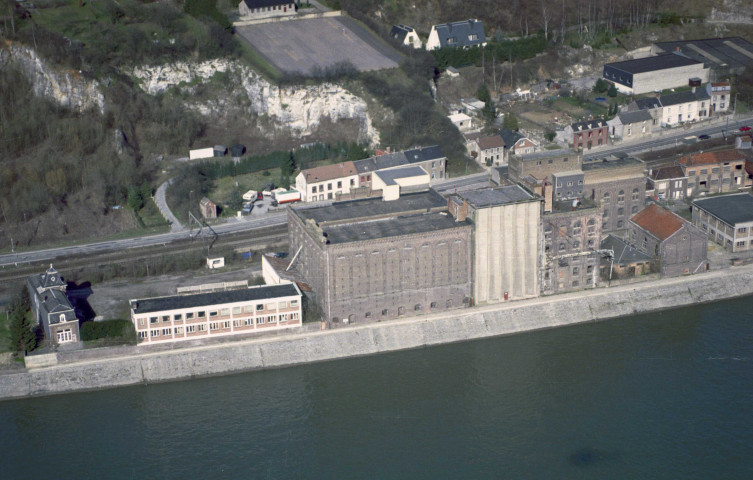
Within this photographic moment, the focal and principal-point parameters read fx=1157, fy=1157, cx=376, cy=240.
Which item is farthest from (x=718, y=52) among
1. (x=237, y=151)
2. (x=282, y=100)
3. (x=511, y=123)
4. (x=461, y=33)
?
(x=237, y=151)

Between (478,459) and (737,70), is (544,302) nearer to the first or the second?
(478,459)

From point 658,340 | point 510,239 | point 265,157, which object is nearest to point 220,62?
point 265,157

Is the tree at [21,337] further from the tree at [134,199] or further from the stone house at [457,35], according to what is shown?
the stone house at [457,35]

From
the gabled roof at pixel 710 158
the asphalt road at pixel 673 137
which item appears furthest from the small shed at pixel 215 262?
the gabled roof at pixel 710 158

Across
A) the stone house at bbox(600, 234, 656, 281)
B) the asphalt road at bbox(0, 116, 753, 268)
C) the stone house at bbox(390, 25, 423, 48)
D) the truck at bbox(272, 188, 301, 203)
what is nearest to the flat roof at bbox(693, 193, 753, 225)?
the stone house at bbox(600, 234, 656, 281)

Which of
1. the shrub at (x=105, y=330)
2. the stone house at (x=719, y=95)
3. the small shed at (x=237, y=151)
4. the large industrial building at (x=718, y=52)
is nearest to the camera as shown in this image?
the shrub at (x=105, y=330)

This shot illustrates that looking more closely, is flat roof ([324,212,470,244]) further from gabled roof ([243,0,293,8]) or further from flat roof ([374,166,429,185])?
gabled roof ([243,0,293,8])
